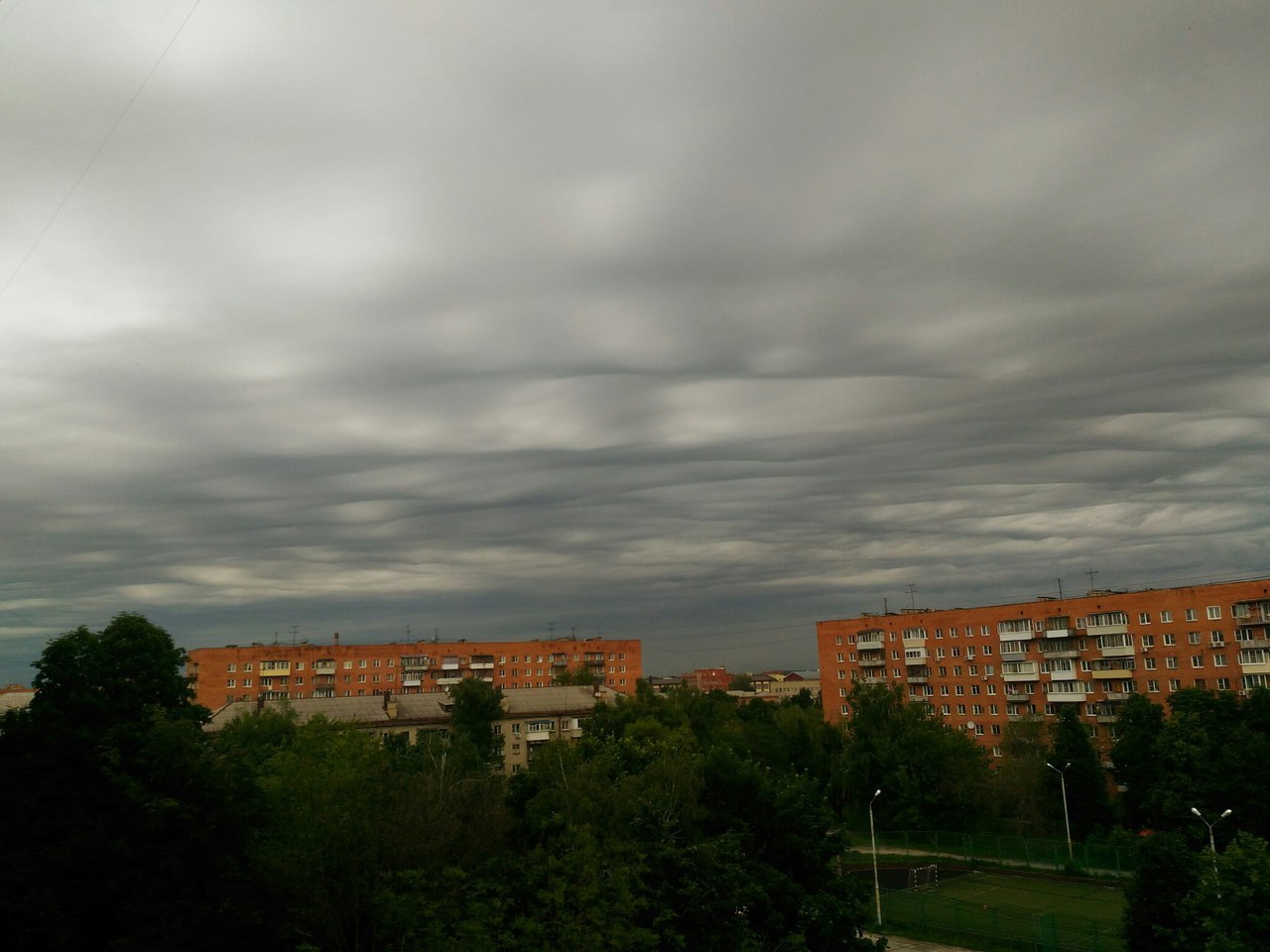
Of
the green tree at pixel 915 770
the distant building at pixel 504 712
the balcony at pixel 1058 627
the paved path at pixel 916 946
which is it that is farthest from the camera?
the balcony at pixel 1058 627

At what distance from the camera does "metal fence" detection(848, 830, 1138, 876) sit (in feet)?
186

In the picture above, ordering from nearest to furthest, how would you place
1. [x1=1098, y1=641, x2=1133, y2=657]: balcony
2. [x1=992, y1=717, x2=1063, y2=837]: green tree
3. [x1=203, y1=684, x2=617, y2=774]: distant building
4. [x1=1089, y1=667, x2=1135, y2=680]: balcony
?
[x1=992, y1=717, x2=1063, y2=837]: green tree < [x1=1089, y1=667, x2=1135, y2=680]: balcony < [x1=1098, y1=641, x2=1133, y2=657]: balcony < [x1=203, y1=684, x2=617, y2=774]: distant building

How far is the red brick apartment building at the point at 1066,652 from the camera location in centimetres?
7119

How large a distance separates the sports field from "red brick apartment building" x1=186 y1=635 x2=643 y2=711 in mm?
53385

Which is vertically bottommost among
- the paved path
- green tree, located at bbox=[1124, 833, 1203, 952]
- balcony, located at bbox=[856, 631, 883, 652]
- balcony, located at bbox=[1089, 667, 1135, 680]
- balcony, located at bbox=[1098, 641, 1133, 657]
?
the paved path

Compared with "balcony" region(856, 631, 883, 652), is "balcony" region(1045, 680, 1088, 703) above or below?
below

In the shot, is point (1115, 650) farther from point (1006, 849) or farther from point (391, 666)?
point (391, 666)

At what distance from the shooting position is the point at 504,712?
85.2m

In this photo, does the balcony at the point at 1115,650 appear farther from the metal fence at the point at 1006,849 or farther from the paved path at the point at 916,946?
the paved path at the point at 916,946

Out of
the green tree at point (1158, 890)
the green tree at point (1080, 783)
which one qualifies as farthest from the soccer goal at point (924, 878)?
the green tree at point (1158, 890)

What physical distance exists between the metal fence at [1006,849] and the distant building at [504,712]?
27.9 metres

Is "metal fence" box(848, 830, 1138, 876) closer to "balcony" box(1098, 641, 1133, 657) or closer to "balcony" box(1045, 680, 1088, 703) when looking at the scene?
"balcony" box(1045, 680, 1088, 703)

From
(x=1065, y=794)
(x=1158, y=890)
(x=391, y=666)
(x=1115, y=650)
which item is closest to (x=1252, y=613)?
(x=1115, y=650)

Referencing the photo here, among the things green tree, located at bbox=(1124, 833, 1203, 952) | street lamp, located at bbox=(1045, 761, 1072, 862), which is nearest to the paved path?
green tree, located at bbox=(1124, 833, 1203, 952)
